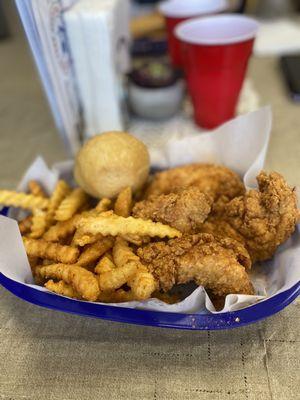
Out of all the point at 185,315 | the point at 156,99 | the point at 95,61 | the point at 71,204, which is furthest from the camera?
the point at 156,99

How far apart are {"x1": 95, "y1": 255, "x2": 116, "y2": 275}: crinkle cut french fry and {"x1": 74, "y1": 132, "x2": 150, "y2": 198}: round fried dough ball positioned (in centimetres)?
18

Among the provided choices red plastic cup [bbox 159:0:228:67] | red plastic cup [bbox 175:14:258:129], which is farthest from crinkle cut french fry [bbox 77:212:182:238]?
red plastic cup [bbox 159:0:228:67]

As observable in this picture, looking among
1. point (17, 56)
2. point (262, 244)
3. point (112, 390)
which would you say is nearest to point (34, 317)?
point (112, 390)

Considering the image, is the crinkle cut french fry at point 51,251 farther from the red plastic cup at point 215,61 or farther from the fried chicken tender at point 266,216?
the red plastic cup at point 215,61

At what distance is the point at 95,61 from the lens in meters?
1.00

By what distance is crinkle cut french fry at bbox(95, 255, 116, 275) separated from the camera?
0.63 meters

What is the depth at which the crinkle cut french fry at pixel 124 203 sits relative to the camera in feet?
2.35

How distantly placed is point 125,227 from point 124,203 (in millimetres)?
90

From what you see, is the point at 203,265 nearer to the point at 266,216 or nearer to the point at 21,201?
the point at 266,216

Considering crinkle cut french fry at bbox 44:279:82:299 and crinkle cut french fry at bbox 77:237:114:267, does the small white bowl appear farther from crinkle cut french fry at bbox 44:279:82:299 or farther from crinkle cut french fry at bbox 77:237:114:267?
crinkle cut french fry at bbox 44:279:82:299

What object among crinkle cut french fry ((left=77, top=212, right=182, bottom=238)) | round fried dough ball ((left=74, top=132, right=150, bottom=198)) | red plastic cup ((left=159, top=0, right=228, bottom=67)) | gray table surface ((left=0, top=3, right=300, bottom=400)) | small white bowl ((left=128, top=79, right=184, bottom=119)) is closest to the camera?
gray table surface ((left=0, top=3, right=300, bottom=400))

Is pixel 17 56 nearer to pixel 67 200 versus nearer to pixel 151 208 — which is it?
pixel 67 200

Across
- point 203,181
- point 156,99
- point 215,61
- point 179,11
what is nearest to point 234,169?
point 203,181

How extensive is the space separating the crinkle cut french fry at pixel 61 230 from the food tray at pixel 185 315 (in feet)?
0.50
